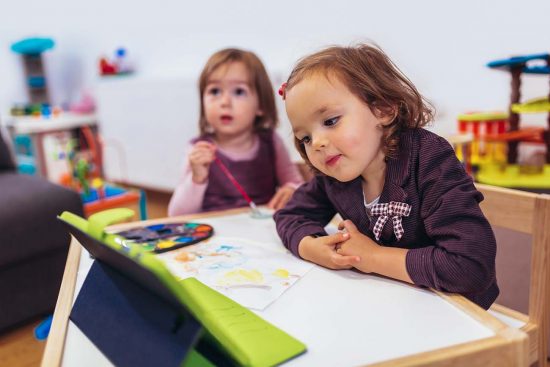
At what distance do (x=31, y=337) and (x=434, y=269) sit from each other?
133 centimetres

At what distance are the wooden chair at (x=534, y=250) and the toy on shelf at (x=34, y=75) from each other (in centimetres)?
322

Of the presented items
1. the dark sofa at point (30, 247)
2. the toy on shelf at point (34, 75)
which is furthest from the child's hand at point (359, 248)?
the toy on shelf at point (34, 75)

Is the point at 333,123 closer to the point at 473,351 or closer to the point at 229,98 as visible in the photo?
the point at 473,351

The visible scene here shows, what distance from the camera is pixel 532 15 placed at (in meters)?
1.51

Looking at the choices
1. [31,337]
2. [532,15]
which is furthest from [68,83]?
[532,15]

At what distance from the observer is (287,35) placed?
229cm

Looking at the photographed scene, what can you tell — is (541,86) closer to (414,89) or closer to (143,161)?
(414,89)

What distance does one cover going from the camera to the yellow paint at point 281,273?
27.3 inches

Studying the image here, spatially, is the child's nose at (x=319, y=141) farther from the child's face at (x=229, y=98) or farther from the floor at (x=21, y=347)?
the floor at (x=21, y=347)

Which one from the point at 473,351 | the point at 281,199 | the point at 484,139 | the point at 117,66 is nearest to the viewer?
the point at 473,351

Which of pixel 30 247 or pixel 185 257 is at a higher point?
pixel 185 257

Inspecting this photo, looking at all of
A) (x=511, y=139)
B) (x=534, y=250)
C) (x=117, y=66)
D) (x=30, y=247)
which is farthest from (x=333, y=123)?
(x=117, y=66)

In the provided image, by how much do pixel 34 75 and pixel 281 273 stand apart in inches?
138

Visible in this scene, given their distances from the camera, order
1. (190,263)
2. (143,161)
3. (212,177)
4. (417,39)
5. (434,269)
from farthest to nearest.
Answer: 1. (143,161)
2. (417,39)
3. (212,177)
4. (190,263)
5. (434,269)
